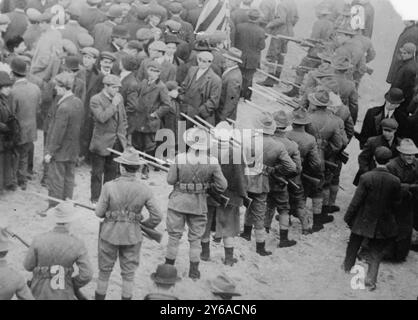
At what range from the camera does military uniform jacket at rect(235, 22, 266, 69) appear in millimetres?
15414

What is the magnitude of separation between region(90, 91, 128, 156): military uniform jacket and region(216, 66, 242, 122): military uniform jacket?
2.35 meters

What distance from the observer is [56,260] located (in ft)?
25.4

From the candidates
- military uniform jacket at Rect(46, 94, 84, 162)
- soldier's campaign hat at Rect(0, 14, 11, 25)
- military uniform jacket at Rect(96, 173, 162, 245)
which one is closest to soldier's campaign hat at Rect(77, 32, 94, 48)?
soldier's campaign hat at Rect(0, 14, 11, 25)

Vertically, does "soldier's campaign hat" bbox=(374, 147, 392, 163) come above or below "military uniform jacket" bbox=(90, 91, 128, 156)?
above

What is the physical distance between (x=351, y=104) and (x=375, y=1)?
1004 centimetres

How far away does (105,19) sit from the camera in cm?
1448

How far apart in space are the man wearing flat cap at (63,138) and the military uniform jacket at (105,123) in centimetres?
33

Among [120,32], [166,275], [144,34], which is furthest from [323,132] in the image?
[166,275]

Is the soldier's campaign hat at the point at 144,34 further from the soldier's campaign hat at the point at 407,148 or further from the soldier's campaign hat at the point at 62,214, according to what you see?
the soldier's campaign hat at the point at 62,214

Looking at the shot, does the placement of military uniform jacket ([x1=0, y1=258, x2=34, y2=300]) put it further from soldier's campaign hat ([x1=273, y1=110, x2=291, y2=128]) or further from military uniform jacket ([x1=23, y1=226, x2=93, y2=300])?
soldier's campaign hat ([x1=273, y1=110, x2=291, y2=128])

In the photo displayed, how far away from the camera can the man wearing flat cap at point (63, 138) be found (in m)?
10.4

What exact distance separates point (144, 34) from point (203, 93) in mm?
1610

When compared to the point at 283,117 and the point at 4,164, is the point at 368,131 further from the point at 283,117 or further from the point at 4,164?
the point at 4,164
